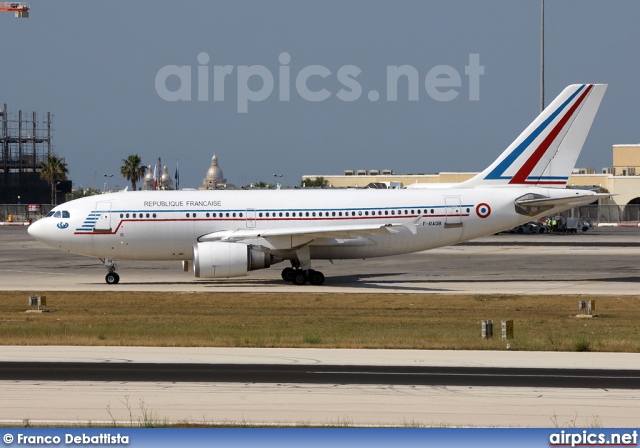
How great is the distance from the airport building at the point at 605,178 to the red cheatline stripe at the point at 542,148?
253 feet

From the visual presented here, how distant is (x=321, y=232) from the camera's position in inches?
1619

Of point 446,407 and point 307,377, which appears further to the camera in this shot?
point 307,377

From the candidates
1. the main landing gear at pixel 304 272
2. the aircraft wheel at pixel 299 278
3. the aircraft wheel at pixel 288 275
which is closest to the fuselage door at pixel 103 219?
the aircraft wheel at pixel 288 275

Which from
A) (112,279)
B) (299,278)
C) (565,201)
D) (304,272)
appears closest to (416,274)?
(304,272)

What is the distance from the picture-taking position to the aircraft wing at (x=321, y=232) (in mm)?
40600

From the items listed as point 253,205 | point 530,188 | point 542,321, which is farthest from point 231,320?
point 530,188

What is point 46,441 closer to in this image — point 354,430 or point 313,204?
point 354,430

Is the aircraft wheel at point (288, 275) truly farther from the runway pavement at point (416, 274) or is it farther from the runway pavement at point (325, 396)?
the runway pavement at point (325, 396)

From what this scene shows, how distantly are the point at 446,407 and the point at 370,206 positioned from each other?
89.1 ft

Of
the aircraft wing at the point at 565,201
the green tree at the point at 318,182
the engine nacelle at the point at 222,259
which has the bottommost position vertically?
the engine nacelle at the point at 222,259

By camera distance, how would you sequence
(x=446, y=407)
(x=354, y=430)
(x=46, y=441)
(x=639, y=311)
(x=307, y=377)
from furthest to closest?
(x=639, y=311) < (x=307, y=377) < (x=446, y=407) < (x=354, y=430) < (x=46, y=441)

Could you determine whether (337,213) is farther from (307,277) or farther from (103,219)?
(103,219)

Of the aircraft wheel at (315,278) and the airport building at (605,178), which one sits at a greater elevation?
the airport building at (605,178)

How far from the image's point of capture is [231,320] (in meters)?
31.4
